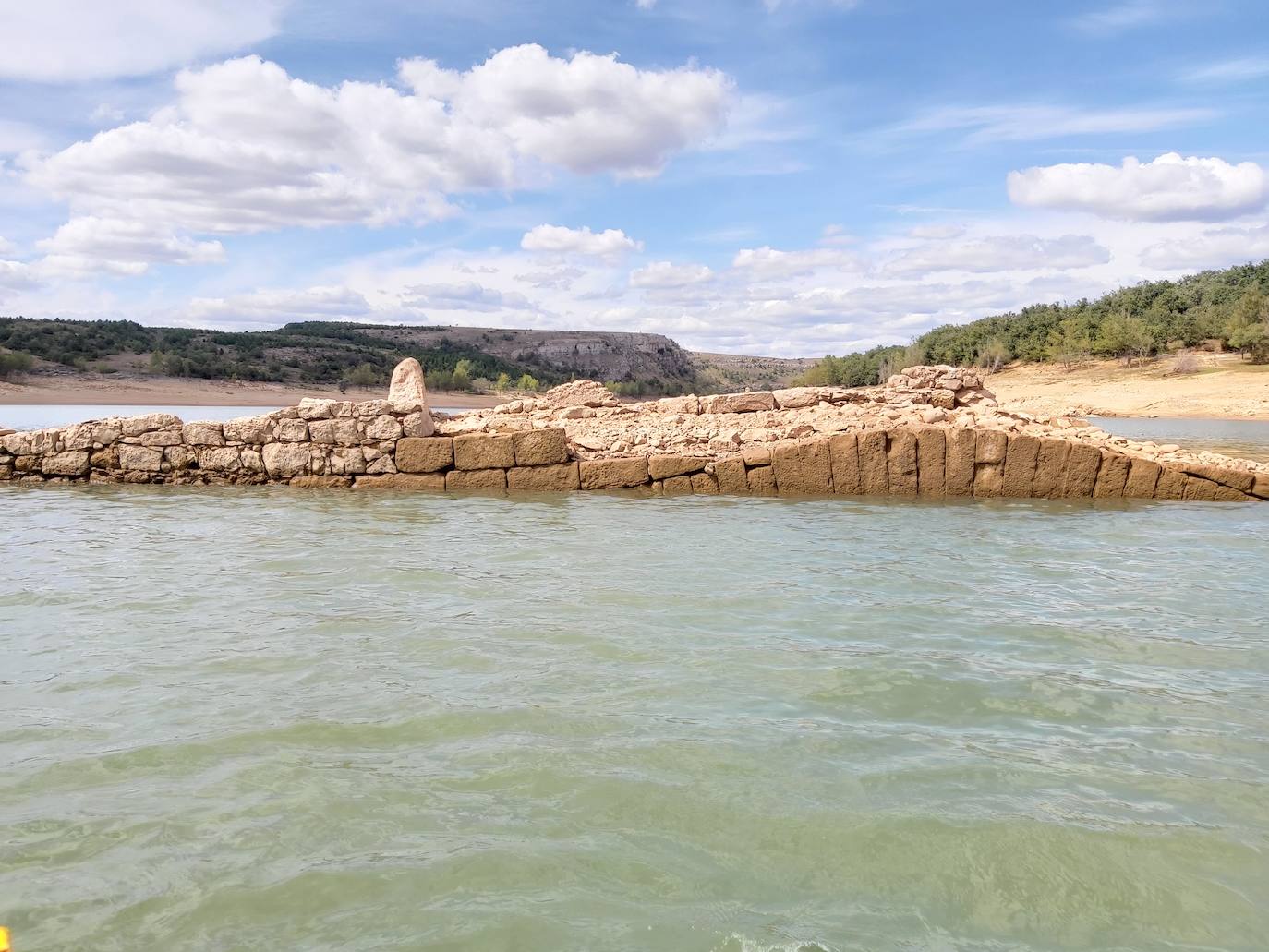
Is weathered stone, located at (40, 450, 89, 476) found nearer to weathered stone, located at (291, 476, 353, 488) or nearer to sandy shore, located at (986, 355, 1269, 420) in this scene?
weathered stone, located at (291, 476, 353, 488)

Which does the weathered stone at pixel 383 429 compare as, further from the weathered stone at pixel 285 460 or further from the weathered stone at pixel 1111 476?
the weathered stone at pixel 1111 476

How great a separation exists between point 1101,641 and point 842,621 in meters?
1.47

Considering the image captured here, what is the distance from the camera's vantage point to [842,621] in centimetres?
568

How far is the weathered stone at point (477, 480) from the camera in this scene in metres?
12.6

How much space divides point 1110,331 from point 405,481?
4745 cm

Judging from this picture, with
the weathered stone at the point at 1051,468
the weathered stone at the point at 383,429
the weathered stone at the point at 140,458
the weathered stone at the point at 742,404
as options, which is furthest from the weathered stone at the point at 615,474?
the weathered stone at the point at 140,458

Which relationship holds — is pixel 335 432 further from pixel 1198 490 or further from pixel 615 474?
pixel 1198 490

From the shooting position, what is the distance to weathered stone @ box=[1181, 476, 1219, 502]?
1155 centimetres

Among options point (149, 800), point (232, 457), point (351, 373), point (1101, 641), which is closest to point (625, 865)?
point (149, 800)

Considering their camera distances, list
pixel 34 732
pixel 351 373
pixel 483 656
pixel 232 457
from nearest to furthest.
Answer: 1. pixel 34 732
2. pixel 483 656
3. pixel 232 457
4. pixel 351 373

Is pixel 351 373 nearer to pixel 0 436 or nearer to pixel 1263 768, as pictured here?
pixel 0 436

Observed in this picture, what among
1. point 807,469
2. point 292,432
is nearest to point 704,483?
A: point 807,469

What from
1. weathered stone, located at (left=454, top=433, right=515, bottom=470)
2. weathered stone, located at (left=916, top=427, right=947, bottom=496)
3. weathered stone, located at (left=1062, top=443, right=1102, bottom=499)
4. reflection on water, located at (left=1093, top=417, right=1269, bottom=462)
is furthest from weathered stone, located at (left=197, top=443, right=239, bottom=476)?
reflection on water, located at (left=1093, top=417, right=1269, bottom=462)

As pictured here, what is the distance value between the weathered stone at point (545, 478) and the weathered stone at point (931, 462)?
449 centimetres
